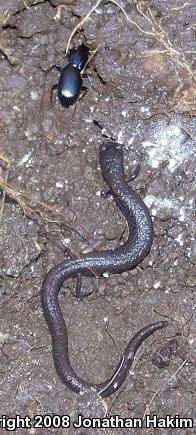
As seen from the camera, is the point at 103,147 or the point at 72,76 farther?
the point at 103,147

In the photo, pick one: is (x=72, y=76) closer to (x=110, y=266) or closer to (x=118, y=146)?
(x=118, y=146)

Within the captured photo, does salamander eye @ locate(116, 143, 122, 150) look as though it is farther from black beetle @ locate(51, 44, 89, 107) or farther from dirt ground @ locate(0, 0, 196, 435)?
black beetle @ locate(51, 44, 89, 107)

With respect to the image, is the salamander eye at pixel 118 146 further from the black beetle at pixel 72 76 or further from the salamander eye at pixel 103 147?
the black beetle at pixel 72 76

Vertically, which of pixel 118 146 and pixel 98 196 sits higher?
pixel 118 146

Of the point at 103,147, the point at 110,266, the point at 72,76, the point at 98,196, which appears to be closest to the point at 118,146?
the point at 103,147

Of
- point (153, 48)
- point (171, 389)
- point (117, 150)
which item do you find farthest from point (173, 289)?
point (153, 48)

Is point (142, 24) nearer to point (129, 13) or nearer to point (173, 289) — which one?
point (129, 13)

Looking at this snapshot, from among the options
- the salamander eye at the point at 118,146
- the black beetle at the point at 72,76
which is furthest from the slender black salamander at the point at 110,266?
the black beetle at the point at 72,76
